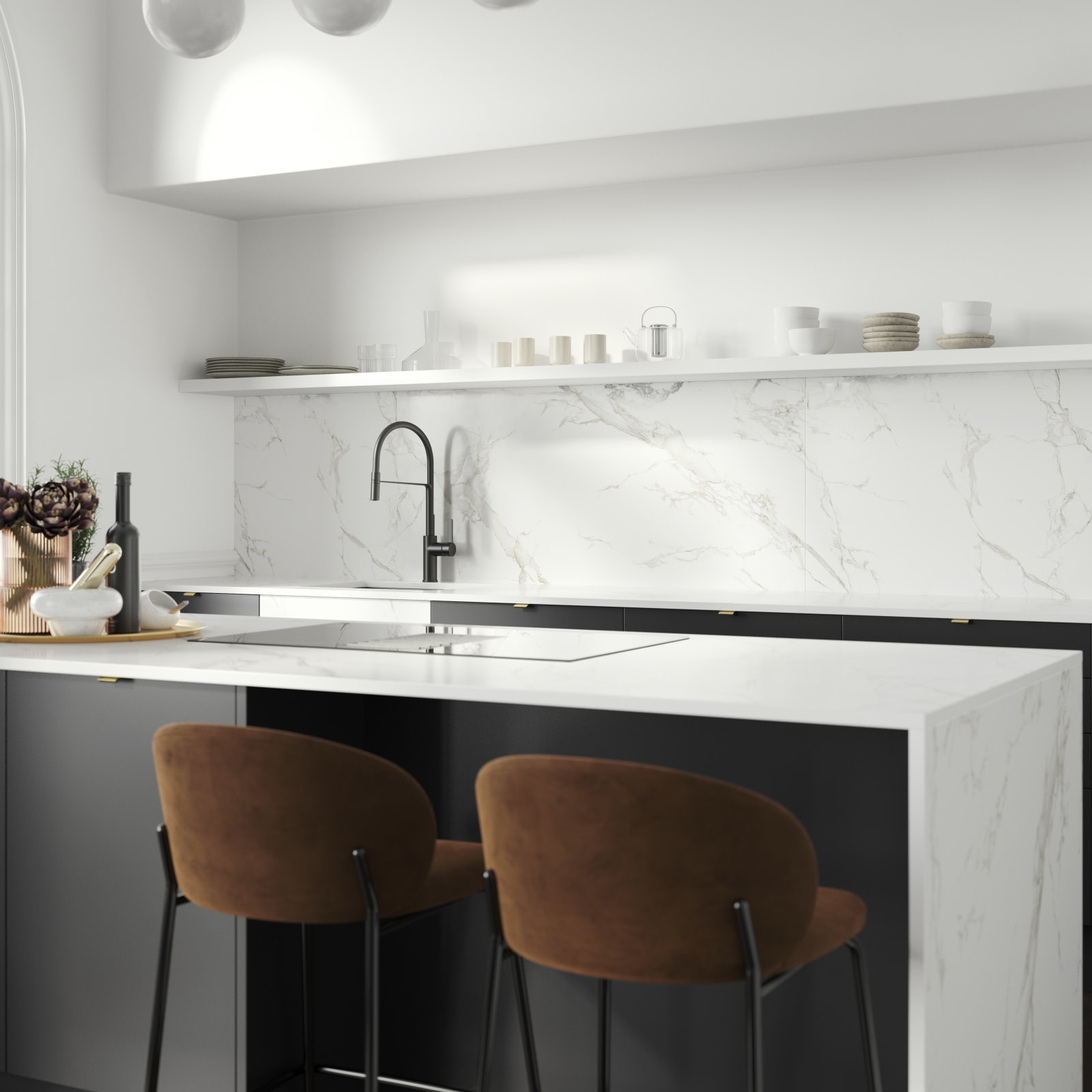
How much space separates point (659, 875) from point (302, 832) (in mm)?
560

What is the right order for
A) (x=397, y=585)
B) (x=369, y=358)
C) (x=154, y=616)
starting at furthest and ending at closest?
(x=369, y=358)
(x=397, y=585)
(x=154, y=616)

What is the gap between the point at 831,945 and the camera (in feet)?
5.90

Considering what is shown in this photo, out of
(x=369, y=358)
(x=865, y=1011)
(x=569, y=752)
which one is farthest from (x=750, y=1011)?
(x=369, y=358)

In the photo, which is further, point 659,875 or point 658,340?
point 658,340

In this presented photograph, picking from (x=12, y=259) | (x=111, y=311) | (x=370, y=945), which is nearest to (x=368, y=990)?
(x=370, y=945)

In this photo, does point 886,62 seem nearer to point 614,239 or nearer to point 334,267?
point 614,239

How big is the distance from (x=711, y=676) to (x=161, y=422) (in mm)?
3578

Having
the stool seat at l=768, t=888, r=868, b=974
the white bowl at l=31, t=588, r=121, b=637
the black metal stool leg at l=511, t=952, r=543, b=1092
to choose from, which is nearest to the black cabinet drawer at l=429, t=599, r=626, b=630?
the white bowl at l=31, t=588, r=121, b=637

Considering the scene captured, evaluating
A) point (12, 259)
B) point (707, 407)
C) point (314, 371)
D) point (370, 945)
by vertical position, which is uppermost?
point (12, 259)

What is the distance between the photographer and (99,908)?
2.58m

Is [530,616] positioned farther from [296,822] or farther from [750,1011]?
[750,1011]

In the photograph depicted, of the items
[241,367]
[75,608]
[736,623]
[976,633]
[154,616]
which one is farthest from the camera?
[241,367]

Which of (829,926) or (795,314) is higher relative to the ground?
(795,314)

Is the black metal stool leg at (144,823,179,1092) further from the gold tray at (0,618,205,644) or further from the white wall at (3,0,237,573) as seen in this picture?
the white wall at (3,0,237,573)
